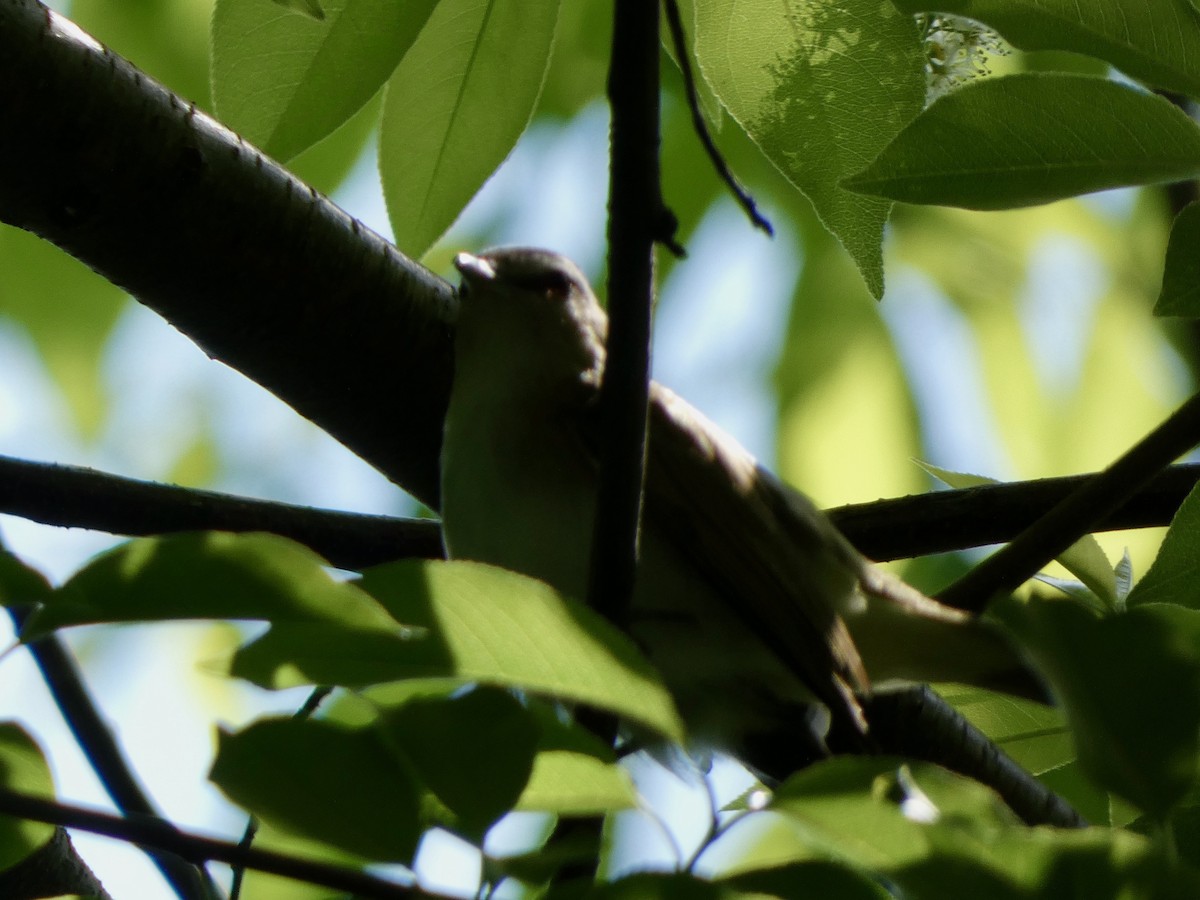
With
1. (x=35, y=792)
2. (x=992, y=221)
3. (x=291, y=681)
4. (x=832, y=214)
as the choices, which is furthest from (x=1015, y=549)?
(x=992, y=221)

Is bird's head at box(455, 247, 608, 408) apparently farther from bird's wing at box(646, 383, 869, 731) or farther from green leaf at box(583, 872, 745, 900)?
green leaf at box(583, 872, 745, 900)

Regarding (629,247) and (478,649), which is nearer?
(478,649)

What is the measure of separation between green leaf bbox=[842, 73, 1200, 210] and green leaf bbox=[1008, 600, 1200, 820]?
69cm

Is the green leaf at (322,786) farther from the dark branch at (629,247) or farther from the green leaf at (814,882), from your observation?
the dark branch at (629,247)

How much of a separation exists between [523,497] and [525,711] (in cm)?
154

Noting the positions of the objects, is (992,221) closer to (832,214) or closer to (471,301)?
(471,301)

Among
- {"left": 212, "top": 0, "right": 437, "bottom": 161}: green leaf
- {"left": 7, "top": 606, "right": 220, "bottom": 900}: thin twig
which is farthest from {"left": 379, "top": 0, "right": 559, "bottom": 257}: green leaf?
{"left": 7, "top": 606, "right": 220, "bottom": 900}: thin twig

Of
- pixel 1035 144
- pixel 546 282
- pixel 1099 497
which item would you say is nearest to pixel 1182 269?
pixel 1035 144

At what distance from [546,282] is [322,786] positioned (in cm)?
213

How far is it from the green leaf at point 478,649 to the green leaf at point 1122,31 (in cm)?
95

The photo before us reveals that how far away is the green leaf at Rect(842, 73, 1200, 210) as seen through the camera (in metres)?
1.52

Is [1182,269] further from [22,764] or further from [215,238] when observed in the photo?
[215,238]

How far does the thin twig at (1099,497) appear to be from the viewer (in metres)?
1.77

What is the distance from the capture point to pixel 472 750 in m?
1.11
